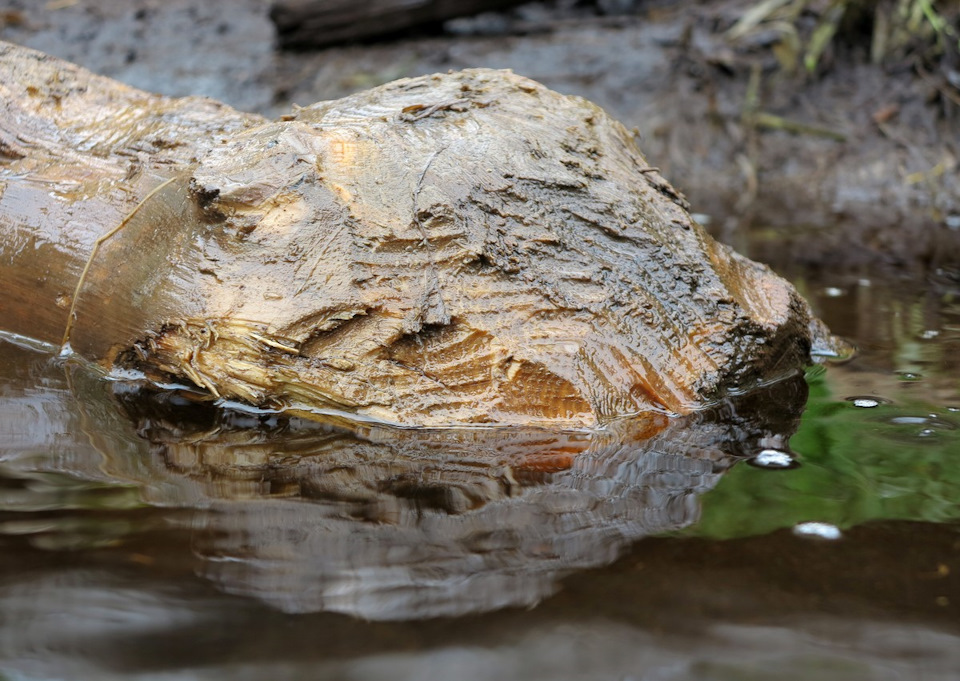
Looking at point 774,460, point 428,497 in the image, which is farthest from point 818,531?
point 428,497

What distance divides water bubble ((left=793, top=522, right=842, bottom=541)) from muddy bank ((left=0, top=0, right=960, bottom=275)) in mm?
3339

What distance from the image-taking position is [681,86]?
22.5ft

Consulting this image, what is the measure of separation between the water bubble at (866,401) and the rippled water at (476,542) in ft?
0.05

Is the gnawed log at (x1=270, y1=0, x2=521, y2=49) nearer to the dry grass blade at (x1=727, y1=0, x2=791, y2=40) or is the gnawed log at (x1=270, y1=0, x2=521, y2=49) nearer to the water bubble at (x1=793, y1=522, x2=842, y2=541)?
the dry grass blade at (x1=727, y1=0, x2=791, y2=40)

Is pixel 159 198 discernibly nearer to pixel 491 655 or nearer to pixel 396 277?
pixel 396 277

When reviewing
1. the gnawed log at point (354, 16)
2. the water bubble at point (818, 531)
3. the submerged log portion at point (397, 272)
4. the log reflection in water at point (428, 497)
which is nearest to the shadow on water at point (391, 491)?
the log reflection in water at point (428, 497)

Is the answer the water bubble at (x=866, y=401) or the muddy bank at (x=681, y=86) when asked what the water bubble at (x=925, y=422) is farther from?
the muddy bank at (x=681, y=86)

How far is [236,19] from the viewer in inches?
312

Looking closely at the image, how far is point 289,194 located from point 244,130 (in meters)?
0.50

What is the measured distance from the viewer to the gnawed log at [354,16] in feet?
23.8

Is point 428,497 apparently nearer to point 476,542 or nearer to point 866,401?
point 476,542

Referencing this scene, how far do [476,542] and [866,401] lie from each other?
1414 millimetres

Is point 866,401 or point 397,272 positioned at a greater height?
point 397,272

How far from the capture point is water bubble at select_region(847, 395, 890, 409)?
8.64ft
